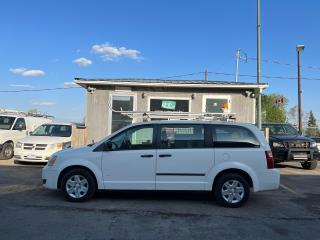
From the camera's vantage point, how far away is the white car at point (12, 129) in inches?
686

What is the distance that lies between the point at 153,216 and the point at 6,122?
12.6 metres

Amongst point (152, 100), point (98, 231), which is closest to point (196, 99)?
point (152, 100)

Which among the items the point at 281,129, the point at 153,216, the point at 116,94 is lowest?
the point at 153,216

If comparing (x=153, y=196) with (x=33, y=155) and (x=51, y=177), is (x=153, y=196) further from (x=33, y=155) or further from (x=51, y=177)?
(x=33, y=155)

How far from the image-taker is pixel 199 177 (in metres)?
8.52

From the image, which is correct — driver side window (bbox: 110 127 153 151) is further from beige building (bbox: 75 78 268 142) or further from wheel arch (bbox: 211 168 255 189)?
beige building (bbox: 75 78 268 142)

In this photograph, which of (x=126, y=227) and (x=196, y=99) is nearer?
(x=126, y=227)

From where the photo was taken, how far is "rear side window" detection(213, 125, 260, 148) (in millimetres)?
8648

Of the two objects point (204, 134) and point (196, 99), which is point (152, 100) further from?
point (204, 134)

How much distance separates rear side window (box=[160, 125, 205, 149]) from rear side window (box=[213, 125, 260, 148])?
31 cm

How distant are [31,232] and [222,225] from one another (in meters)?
3.07

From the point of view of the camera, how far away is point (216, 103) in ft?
57.6

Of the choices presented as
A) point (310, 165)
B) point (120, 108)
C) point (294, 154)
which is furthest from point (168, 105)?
point (310, 165)

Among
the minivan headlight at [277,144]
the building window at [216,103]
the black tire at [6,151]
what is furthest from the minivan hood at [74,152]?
the black tire at [6,151]
